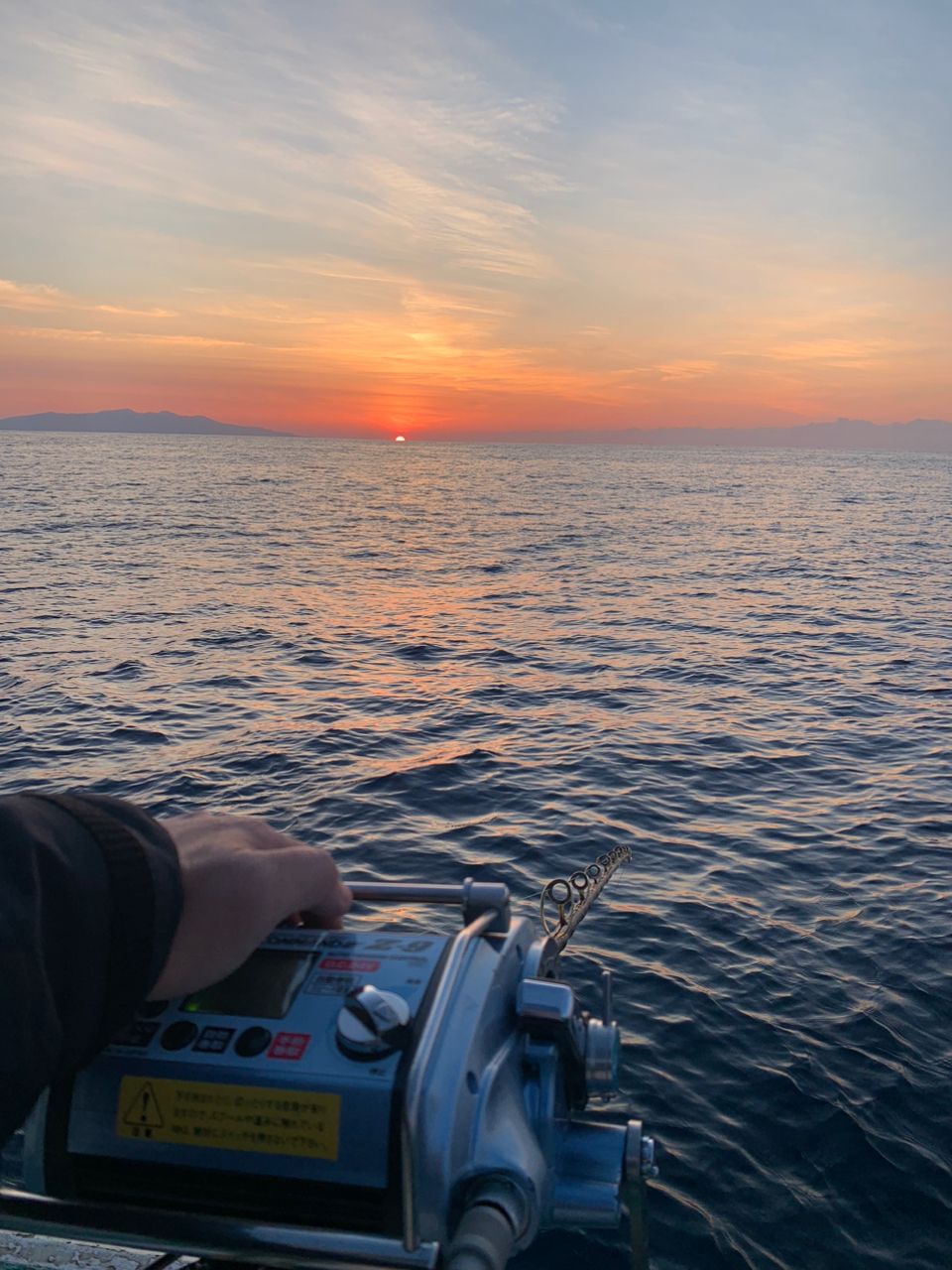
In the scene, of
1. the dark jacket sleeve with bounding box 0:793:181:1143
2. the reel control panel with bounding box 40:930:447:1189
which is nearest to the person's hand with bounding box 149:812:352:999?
the dark jacket sleeve with bounding box 0:793:181:1143

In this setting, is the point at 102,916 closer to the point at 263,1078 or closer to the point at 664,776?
the point at 263,1078

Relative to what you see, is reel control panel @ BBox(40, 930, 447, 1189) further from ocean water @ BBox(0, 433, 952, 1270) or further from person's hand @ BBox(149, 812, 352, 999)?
ocean water @ BBox(0, 433, 952, 1270)

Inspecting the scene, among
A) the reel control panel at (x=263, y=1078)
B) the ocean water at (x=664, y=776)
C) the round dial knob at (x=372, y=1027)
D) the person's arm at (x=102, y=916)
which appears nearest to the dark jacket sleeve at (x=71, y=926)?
the person's arm at (x=102, y=916)

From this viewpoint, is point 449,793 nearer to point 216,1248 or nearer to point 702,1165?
point 702,1165

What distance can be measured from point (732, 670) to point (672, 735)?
5.28 m

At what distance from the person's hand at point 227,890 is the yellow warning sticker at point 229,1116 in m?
0.31

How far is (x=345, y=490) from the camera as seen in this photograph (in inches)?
4235

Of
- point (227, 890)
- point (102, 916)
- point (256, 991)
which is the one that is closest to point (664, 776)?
point (256, 991)

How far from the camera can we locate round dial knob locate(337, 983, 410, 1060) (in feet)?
7.33

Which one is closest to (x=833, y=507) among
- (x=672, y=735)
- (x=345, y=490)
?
(x=345, y=490)

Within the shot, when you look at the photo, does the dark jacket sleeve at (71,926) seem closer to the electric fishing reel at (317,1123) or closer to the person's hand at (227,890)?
the person's hand at (227,890)

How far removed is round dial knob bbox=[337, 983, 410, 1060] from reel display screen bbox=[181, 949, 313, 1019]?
21 cm

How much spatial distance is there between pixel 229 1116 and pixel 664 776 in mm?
11987

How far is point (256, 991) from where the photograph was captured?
2.42 metres
